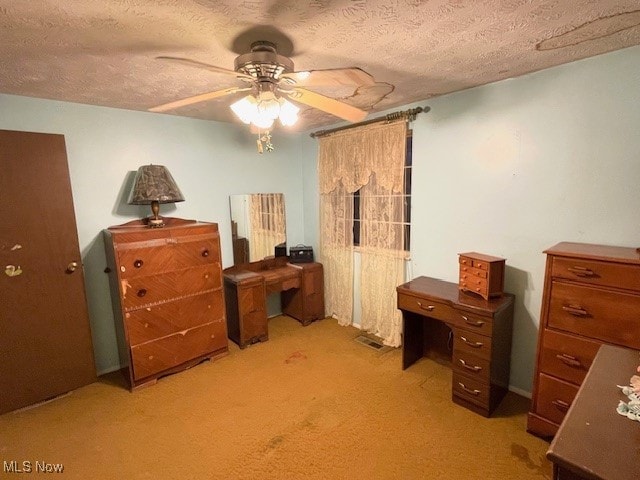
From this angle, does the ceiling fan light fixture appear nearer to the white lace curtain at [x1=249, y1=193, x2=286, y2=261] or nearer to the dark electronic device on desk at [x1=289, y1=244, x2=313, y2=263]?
the white lace curtain at [x1=249, y1=193, x2=286, y2=261]

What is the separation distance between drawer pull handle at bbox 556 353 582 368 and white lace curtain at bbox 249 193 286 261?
281cm

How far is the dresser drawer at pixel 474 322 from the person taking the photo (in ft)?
6.63

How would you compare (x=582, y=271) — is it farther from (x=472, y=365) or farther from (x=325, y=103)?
(x=325, y=103)

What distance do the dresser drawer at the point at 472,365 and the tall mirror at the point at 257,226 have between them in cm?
226

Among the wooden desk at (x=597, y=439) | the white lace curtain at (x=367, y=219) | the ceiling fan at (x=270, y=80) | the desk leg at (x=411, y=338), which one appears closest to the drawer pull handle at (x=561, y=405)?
the wooden desk at (x=597, y=439)

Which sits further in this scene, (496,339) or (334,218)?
(334,218)

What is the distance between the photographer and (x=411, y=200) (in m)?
2.84

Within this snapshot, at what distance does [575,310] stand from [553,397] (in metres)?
0.57

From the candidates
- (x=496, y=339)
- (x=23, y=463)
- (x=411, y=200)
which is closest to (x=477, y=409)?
(x=496, y=339)

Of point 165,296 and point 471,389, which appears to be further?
point 165,296

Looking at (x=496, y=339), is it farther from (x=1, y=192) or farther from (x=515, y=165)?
(x=1, y=192)

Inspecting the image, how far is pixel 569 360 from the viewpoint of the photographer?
174cm

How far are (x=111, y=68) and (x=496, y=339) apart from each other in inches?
116

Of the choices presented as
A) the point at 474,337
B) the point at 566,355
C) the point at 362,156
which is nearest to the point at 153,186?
the point at 362,156
